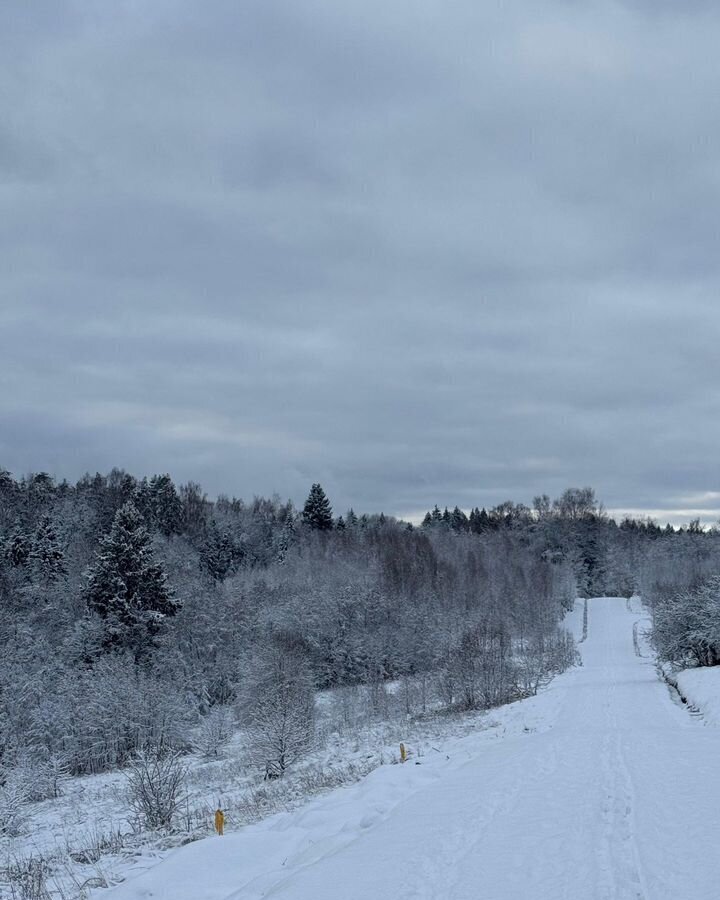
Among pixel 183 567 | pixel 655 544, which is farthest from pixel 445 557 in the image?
pixel 655 544

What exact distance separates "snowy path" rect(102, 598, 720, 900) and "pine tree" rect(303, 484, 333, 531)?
111 metres

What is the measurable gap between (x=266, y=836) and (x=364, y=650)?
52368 mm

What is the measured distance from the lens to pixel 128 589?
2057 inches

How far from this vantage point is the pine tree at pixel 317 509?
13262 centimetres

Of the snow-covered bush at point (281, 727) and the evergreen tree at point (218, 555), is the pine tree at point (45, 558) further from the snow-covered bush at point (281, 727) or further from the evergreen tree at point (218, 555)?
the snow-covered bush at point (281, 727)

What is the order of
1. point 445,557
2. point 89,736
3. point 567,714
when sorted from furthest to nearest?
1. point 445,557
2. point 89,736
3. point 567,714

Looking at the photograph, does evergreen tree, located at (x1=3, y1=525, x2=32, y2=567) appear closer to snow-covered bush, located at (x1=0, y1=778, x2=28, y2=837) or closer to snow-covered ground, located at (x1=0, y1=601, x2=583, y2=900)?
snow-covered ground, located at (x1=0, y1=601, x2=583, y2=900)

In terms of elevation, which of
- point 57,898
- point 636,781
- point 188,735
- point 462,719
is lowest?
point 188,735

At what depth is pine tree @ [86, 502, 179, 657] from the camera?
51.4 m

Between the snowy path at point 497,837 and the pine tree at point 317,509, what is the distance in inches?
4381

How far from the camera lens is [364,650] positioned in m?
64.9

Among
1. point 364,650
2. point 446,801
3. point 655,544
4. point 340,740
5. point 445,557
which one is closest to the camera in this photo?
point 446,801

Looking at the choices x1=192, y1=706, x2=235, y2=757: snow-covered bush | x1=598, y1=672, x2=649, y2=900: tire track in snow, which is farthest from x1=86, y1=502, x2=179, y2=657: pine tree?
x1=598, y1=672, x2=649, y2=900: tire track in snow

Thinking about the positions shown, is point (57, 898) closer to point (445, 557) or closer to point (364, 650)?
point (364, 650)
